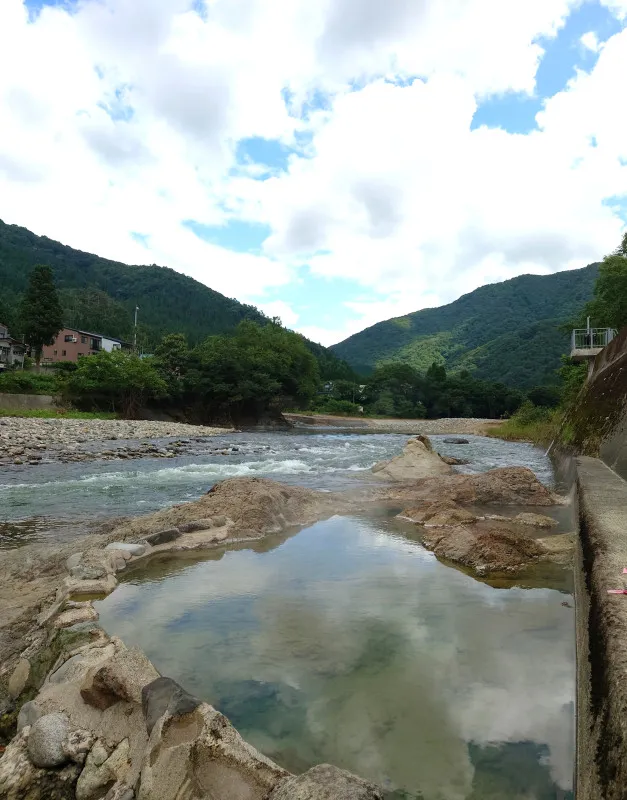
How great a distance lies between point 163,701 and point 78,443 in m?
21.4

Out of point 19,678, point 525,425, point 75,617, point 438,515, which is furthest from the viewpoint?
point 525,425

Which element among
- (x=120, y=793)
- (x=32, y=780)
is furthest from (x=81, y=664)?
(x=120, y=793)

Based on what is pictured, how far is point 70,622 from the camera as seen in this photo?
3324 mm

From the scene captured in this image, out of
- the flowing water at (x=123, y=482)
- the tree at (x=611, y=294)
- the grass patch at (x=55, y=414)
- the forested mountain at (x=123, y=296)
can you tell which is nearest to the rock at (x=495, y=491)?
the flowing water at (x=123, y=482)

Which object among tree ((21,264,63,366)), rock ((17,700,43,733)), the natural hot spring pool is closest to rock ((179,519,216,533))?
the natural hot spring pool

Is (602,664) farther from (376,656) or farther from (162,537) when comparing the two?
(162,537)

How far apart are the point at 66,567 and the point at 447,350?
449 ft

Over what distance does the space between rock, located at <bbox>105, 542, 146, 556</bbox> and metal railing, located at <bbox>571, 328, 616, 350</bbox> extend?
22169 mm

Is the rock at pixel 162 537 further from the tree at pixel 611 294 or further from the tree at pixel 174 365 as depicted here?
the tree at pixel 174 365

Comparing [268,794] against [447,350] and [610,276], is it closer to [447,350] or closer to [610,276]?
[610,276]

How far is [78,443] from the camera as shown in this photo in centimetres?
2156

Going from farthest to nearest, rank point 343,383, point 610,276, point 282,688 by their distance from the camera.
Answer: point 343,383, point 610,276, point 282,688

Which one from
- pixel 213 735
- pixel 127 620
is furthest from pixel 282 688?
pixel 127 620

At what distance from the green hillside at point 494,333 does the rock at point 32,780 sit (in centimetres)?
9872
